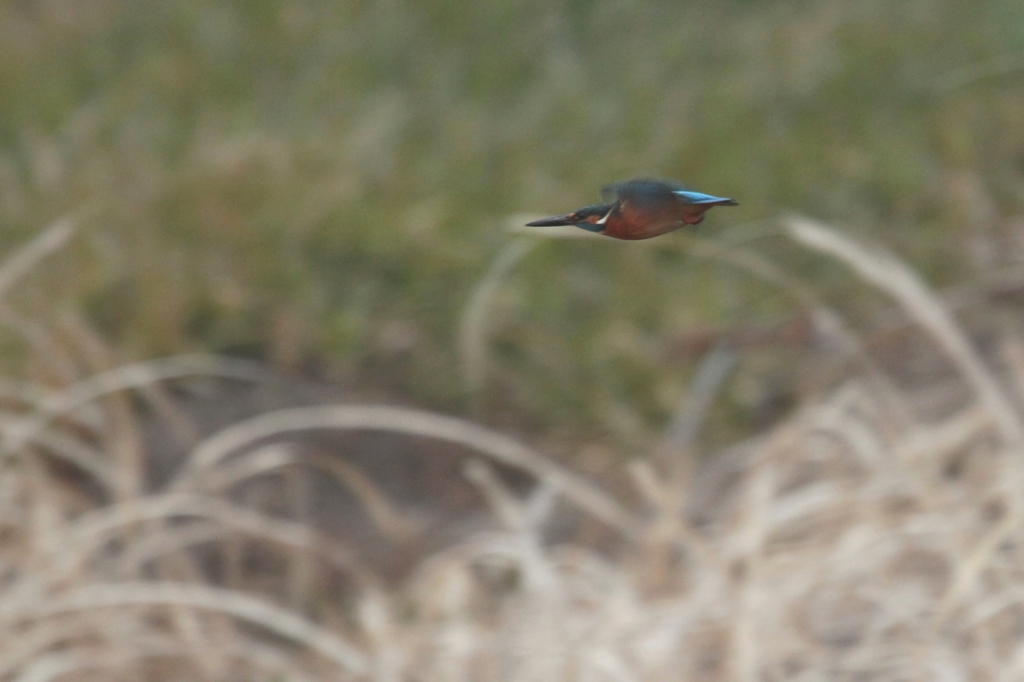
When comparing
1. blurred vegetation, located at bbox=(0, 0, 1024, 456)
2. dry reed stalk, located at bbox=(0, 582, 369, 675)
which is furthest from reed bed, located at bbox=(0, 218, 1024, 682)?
blurred vegetation, located at bbox=(0, 0, 1024, 456)

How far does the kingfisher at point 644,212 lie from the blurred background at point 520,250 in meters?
1.38

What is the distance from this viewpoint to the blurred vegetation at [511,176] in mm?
2443

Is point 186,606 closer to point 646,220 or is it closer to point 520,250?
point 520,250

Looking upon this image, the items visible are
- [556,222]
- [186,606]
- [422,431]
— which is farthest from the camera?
[422,431]

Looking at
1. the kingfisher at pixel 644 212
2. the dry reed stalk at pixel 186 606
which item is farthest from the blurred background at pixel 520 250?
the kingfisher at pixel 644 212

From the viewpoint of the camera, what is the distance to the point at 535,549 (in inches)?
71.1

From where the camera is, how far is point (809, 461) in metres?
2.15

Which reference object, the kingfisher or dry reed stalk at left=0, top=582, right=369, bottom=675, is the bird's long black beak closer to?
the kingfisher

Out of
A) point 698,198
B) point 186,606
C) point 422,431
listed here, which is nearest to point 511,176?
point 422,431

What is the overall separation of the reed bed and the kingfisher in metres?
1.01

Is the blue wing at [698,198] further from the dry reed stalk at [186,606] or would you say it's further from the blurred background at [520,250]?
the blurred background at [520,250]

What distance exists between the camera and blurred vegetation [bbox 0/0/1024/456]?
2.44 metres

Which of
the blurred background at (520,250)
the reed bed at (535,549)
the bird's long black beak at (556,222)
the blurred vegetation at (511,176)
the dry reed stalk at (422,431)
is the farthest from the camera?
the blurred vegetation at (511,176)

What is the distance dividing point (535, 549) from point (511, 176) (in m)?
0.94
